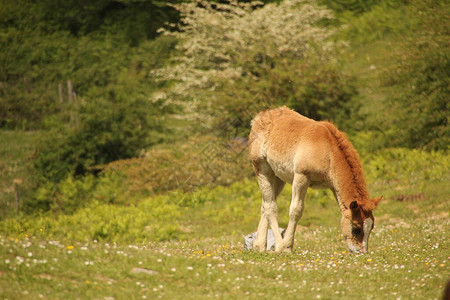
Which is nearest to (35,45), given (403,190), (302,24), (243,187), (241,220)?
(302,24)

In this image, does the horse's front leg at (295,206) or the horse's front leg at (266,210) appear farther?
the horse's front leg at (266,210)

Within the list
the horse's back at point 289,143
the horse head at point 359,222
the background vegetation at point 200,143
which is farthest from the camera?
the horse's back at point 289,143

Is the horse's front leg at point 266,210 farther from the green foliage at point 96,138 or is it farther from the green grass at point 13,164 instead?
the green foliage at point 96,138

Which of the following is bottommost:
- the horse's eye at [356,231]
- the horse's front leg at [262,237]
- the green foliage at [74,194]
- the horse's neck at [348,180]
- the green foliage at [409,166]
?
the green foliage at [74,194]

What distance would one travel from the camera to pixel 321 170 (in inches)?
466

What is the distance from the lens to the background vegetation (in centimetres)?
973

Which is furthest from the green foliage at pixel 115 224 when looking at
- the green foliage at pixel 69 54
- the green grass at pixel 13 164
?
the green foliage at pixel 69 54

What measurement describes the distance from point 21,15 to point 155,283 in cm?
Result: 3655

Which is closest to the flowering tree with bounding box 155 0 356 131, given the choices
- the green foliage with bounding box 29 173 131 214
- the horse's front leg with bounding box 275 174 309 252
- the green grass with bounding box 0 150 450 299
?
the green foliage with bounding box 29 173 131 214

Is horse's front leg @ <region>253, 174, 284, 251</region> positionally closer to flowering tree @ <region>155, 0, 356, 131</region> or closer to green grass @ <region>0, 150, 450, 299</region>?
green grass @ <region>0, 150, 450, 299</region>

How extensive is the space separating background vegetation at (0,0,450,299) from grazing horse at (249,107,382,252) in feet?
2.31

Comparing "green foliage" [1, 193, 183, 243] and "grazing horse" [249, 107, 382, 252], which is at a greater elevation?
"grazing horse" [249, 107, 382, 252]

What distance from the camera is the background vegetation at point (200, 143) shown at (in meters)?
9.73

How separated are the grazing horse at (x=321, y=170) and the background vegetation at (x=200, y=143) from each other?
0.70 m
